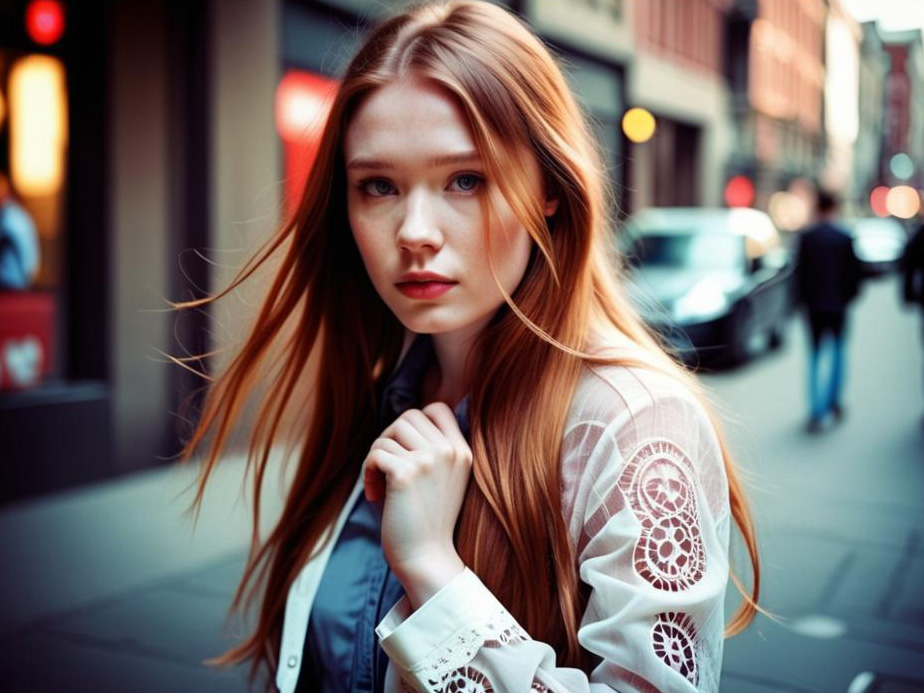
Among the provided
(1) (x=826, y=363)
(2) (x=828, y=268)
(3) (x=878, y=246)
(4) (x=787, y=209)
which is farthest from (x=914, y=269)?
(4) (x=787, y=209)

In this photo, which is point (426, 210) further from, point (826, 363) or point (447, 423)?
point (826, 363)

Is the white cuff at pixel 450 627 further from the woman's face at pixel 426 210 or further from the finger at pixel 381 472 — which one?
the woman's face at pixel 426 210

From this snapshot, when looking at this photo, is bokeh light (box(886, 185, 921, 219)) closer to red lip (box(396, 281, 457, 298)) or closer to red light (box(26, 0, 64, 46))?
red light (box(26, 0, 64, 46))

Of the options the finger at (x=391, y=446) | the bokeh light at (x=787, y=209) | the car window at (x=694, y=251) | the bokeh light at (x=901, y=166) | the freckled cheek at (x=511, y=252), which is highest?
the bokeh light at (x=901, y=166)

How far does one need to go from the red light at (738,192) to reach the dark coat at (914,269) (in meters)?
22.3

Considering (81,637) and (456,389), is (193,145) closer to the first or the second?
(81,637)

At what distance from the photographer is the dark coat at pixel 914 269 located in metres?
8.95

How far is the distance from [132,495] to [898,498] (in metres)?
Answer: 5.04

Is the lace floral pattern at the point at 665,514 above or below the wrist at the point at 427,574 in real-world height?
above

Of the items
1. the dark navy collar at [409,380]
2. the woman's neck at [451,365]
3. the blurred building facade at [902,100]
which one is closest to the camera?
the woman's neck at [451,365]

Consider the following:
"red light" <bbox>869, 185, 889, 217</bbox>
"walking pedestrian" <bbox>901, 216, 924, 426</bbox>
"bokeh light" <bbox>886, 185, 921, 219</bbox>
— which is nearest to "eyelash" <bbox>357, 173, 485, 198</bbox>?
"walking pedestrian" <bbox>901, 216, 924, 426</bbox>

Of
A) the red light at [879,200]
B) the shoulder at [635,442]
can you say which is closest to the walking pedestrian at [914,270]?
the shoulder at [635,442]

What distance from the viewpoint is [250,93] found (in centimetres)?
843

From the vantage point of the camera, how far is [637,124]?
19.4 meters
